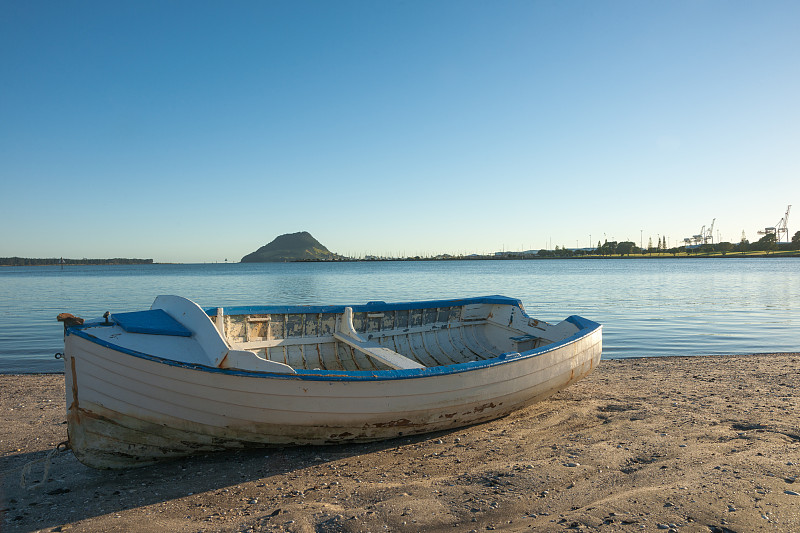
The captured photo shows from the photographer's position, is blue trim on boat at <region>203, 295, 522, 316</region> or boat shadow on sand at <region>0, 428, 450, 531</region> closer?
boat shadow on sand at <region>0, 428, 450, 531</region>

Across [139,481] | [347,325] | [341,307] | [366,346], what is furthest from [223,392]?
[341,307]

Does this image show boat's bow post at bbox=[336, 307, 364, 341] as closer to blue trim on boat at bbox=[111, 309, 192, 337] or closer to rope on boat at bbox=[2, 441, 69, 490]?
blue trim on boat at bbox=[111, 309, 192, 337]

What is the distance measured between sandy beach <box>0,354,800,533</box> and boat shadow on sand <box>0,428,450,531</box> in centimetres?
2

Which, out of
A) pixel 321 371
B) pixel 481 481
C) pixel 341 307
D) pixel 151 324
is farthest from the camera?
pixel 341 307

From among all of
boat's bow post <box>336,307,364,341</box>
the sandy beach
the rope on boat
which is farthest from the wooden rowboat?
boat's bow post <box>336,307,364,341</box>

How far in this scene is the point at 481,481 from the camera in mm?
5078

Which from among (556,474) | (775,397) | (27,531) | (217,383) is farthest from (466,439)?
(775,397)

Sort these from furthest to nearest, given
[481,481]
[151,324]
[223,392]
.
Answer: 1. [151,324]
2. [223,392]
3. [481,481]

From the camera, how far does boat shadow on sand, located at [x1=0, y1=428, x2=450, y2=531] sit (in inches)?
185

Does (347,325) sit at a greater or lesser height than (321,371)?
greater

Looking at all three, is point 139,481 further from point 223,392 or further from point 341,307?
point 341,307

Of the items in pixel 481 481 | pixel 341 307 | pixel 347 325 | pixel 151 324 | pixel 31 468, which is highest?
pixel 151 324

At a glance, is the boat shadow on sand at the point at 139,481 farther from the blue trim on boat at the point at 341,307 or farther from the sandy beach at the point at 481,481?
the blue trim on boat at the point at 341,307

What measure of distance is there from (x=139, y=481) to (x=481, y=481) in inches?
154
